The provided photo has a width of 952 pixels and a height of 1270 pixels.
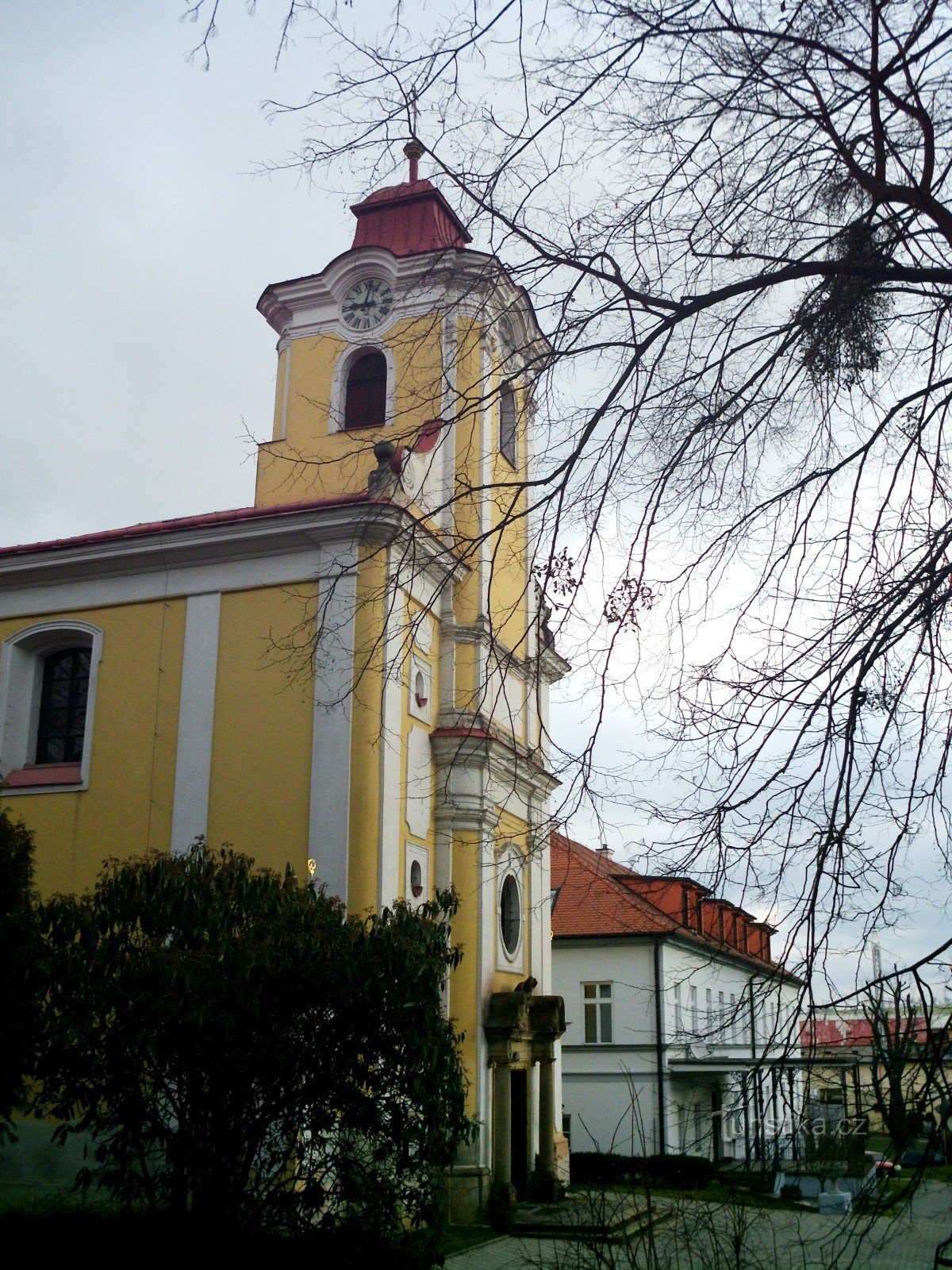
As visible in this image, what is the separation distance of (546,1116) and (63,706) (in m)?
→ 11.3

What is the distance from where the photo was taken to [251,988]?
34.2 feet

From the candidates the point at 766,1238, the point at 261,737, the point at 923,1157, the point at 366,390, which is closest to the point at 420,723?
the point at 261,737

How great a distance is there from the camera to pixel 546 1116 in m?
22.5

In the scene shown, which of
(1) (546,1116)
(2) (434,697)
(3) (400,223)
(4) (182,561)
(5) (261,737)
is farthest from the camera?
(3) (400,223)

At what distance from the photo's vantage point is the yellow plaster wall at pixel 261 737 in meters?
18.0

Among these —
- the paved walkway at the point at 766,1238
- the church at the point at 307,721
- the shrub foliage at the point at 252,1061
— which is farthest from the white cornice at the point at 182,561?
the paved walkway at the point at 766,1238

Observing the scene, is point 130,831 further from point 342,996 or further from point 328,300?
point 328,300

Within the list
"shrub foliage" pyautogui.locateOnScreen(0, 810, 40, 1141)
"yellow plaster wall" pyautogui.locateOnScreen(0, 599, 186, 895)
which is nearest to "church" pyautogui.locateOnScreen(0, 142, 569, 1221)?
"yellow plaster wall" pyautogui.locateOnScreen(0, 599, 186, 895)

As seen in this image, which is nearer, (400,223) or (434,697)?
(434,697)

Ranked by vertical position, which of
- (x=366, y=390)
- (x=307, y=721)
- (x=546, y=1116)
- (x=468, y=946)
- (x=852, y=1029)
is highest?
(x=366, y=390)

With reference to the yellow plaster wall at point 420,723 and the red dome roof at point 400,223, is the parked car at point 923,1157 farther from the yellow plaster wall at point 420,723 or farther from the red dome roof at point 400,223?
the red dome roof at point 400,223

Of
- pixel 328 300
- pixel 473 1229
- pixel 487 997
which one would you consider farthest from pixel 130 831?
pixel 328 300

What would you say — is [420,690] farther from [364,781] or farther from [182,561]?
[182,561]

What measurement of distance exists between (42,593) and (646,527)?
54.5ft
